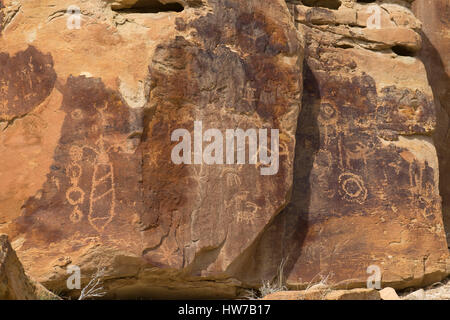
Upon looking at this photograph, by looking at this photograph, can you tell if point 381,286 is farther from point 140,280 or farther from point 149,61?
point 149,61

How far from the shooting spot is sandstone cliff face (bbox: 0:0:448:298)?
14.2 ft

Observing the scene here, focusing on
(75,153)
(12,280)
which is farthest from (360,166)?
(12,280)

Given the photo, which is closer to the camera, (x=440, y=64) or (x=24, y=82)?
(x=24, y=82)

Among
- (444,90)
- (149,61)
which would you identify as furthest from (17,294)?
(444,90)

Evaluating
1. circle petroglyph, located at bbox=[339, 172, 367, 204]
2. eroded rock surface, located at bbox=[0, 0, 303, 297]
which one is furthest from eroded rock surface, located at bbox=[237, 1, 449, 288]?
eroded rock surface, located at bbox=[0, 0, 303, 297]

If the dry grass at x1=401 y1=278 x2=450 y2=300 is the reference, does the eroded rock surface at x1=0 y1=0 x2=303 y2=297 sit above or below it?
above

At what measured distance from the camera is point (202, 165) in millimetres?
4574

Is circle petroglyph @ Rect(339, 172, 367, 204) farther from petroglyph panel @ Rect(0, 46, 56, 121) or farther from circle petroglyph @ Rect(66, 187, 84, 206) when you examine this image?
petroglyph panel @ Rect(0, 46, 56, 121)

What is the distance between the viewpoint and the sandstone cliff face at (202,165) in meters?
4.32

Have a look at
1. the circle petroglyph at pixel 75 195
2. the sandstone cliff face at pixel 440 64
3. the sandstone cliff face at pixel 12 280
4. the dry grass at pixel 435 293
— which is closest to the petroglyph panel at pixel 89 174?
the circle petroglyph at pixel 75 195

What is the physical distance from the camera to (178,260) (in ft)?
14.3

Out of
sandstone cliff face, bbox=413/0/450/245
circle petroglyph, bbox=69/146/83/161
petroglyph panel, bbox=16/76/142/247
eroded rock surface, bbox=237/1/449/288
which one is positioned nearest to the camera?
petroglyph panel, bbox=16/76/142/247

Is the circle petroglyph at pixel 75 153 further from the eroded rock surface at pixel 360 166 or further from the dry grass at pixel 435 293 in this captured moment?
the dry grass at pixel 435 293

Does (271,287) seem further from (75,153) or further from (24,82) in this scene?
(24,82)
